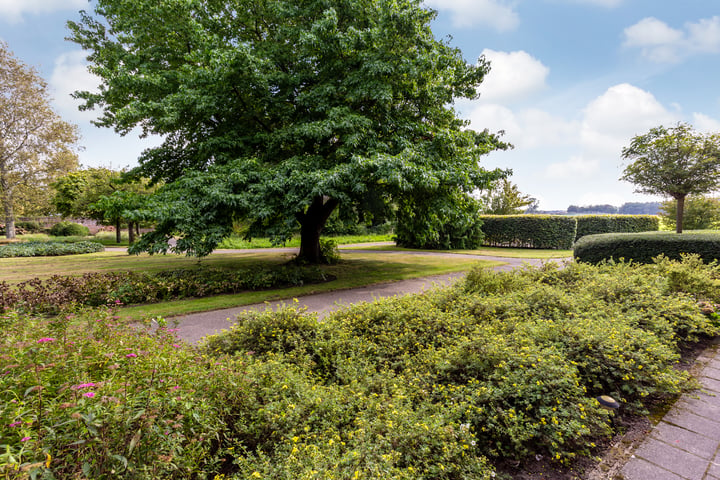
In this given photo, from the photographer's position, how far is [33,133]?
21.2m

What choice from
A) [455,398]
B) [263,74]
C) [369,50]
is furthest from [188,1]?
[455,398]

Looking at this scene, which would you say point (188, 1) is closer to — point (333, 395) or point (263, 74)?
point (263, 74)

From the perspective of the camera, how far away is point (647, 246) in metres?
9.63

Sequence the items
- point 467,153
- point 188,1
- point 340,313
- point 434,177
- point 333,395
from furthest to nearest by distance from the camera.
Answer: point 467,153 → point 188,1 → point 434,177 → point 340,313 → point 333,395

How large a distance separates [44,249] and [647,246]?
84.2 ft

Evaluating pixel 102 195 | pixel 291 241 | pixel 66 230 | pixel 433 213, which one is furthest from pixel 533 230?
pixel 66 230

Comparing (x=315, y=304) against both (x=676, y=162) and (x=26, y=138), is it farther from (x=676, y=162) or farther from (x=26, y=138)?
(x=26, y=138)

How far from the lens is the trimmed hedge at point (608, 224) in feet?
63.4

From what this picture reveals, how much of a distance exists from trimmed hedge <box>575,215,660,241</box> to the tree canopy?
35844 millimetres

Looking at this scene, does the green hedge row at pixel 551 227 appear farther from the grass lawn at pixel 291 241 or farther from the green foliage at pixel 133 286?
the green foliage at pixel 133 286

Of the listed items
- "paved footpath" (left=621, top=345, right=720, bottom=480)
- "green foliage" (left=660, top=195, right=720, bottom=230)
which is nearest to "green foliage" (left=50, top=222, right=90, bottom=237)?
"paved footpath" (left=621, top=345, right=720, bottom=480)

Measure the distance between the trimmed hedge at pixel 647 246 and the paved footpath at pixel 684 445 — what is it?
6638mm

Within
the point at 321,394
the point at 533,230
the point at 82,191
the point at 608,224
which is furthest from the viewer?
the point at 82,191

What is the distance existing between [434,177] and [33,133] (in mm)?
28929
